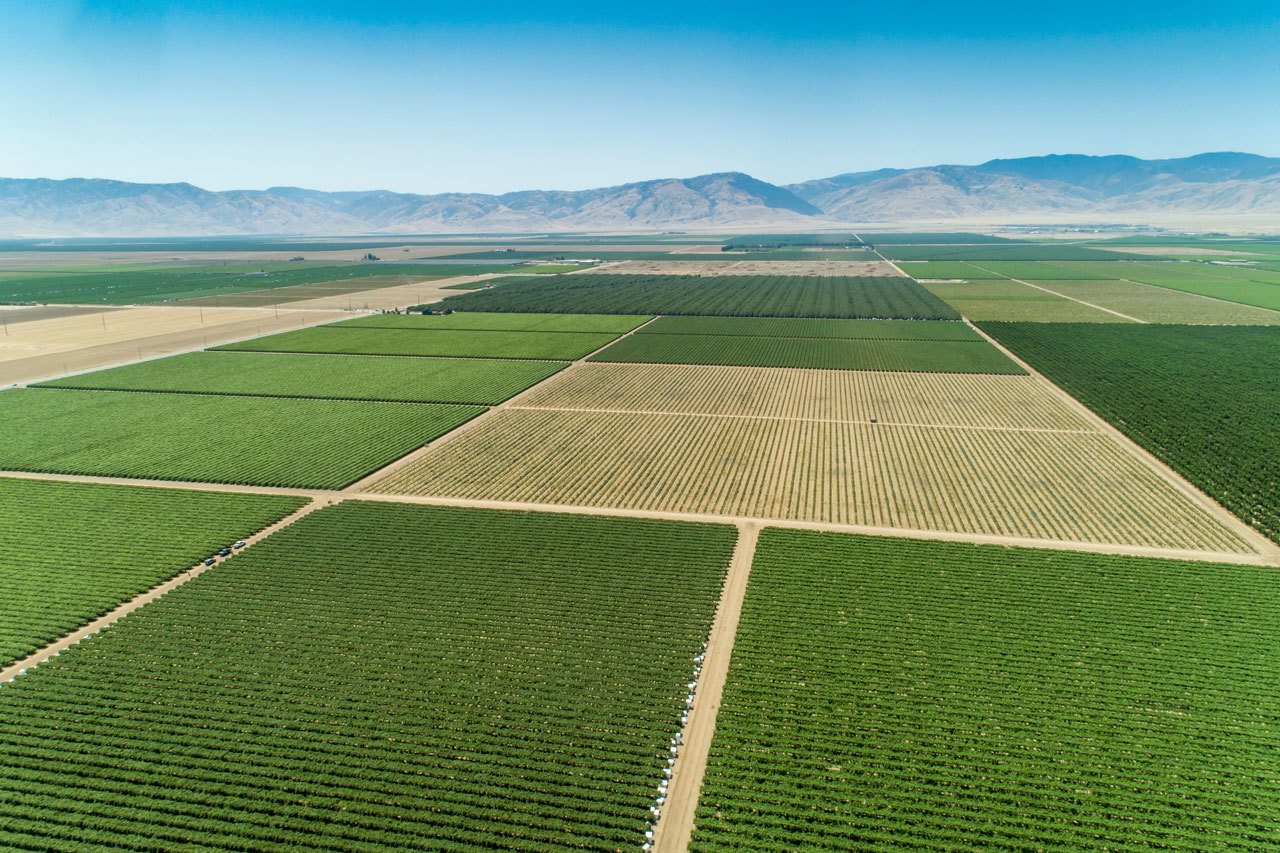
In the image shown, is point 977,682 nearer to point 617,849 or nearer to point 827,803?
point 827,803

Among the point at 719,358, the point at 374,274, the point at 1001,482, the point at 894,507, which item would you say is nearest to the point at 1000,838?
the point at 894,507

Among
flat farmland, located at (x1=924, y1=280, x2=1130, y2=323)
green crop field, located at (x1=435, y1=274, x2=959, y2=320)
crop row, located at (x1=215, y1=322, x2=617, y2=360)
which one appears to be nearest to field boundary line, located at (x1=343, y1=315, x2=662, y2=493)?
crop row, located at (x1=215, y1=322, x2=617, y2=360)

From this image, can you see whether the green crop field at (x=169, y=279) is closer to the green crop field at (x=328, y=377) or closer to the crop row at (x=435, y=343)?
the crop row at (x=435, y=343)

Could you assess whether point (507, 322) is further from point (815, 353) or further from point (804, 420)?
point (804, 420)

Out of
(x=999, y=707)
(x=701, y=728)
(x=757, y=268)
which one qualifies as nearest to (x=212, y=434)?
(x=701, y=728)

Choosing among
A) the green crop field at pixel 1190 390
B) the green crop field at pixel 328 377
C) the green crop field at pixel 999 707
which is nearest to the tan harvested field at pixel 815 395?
the green crop field at pixel 1190 390

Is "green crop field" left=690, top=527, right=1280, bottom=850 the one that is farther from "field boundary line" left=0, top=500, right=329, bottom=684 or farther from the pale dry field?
"field boundary line" left=0, top=500, right=329, bottom=684
